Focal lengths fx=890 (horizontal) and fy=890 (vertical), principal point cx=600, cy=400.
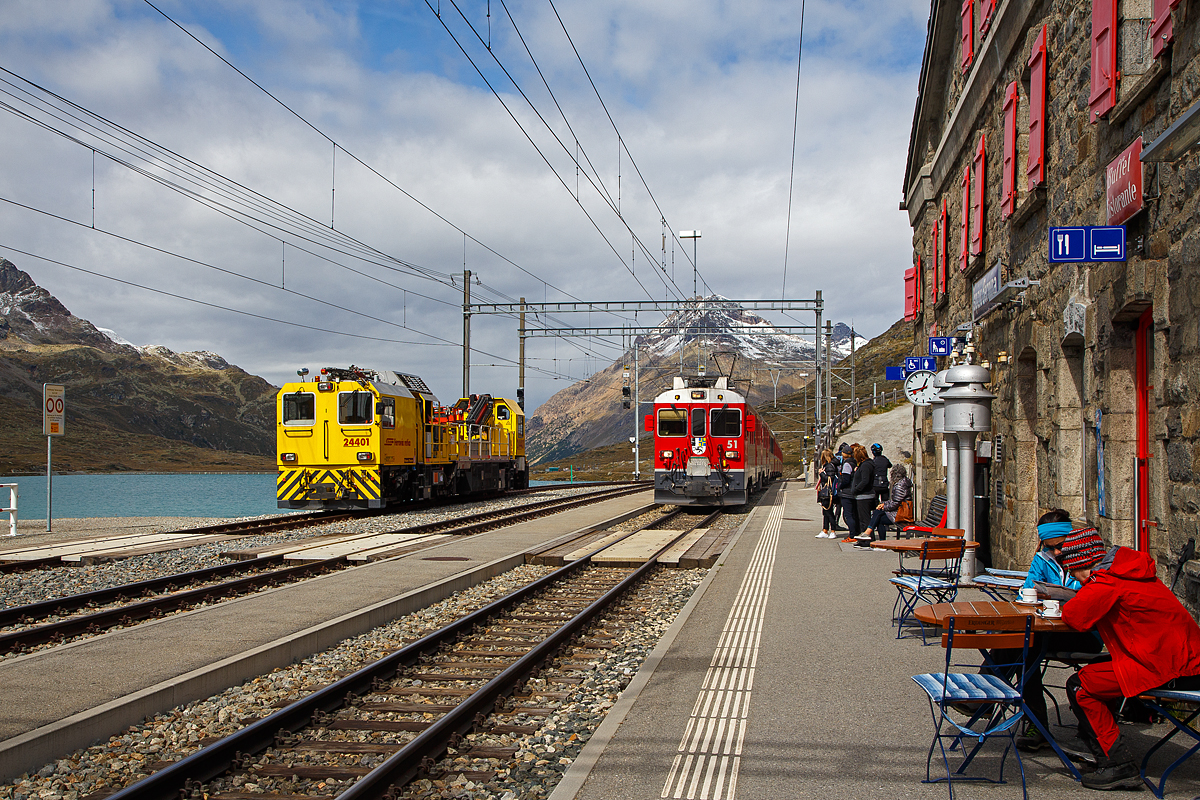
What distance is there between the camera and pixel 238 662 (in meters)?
6.56

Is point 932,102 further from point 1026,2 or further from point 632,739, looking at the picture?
point 632,739

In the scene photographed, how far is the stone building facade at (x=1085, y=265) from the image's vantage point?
19.0 feet

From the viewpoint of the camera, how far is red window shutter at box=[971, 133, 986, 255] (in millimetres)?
12305

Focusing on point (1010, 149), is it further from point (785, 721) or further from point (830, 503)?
point (785, 721)

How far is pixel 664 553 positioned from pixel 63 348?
686 ft

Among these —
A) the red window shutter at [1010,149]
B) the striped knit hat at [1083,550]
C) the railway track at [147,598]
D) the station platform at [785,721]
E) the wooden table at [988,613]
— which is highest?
the red window shutter at [1010,149]

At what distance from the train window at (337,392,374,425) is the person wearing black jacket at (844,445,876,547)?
11974 mm

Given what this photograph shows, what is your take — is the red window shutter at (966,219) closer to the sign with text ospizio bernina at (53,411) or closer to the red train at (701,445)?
the red train at (701,445)

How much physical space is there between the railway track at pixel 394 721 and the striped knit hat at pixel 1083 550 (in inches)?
133

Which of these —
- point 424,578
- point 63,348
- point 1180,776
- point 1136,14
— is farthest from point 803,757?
point 63,348

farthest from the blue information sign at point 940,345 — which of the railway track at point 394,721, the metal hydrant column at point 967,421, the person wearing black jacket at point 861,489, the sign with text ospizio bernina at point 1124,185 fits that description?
the railway track at point 394,721

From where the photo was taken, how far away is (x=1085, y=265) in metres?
7.91

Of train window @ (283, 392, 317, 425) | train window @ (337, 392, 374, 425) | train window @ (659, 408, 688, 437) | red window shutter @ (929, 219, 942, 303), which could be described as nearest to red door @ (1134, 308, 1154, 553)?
red window shutter @ (929, 219, 942, 303)

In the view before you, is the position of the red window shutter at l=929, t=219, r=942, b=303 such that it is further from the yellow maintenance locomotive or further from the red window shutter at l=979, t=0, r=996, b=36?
the yellow maintenance locomotive
